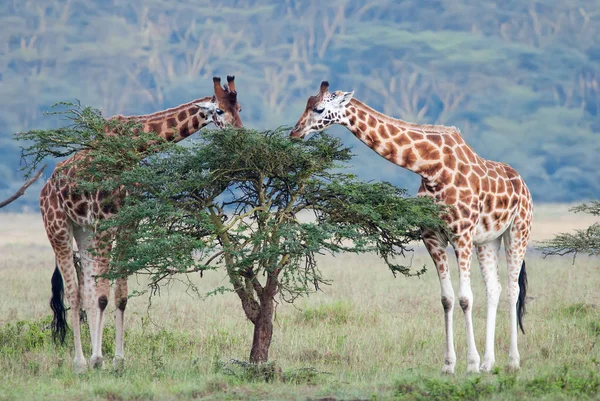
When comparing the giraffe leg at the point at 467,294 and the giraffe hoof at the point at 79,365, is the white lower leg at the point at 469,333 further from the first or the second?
the giraffe hoof at the point at 79,365

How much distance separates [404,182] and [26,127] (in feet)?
91.4

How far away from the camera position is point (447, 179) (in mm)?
9953

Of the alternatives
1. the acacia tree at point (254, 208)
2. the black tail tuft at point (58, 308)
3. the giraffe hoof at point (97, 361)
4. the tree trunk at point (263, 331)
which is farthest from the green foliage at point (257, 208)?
the black tail tuft at point (58, 308)

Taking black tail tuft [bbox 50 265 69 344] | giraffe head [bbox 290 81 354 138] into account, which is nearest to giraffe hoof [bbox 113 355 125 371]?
black tail tuft [bbox 50 265 69 344]

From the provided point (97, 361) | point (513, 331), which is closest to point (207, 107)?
point (97, 361)

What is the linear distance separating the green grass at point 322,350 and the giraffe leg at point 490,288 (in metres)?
0.22

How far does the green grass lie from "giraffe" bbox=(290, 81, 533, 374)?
2.21 feet

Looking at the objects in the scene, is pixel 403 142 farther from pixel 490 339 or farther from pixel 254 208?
pixel 490 339

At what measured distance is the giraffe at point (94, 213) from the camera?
10203 millimetres

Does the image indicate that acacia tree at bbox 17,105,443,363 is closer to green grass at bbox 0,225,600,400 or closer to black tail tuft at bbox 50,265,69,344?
green grass at bbox 0,225,600,400

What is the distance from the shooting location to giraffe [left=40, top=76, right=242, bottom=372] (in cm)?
1020

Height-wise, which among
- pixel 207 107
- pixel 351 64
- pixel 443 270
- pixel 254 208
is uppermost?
pixel 351 64

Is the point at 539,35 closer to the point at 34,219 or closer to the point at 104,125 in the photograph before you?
the point at 34,219

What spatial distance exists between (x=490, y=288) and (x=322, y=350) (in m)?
2.28
